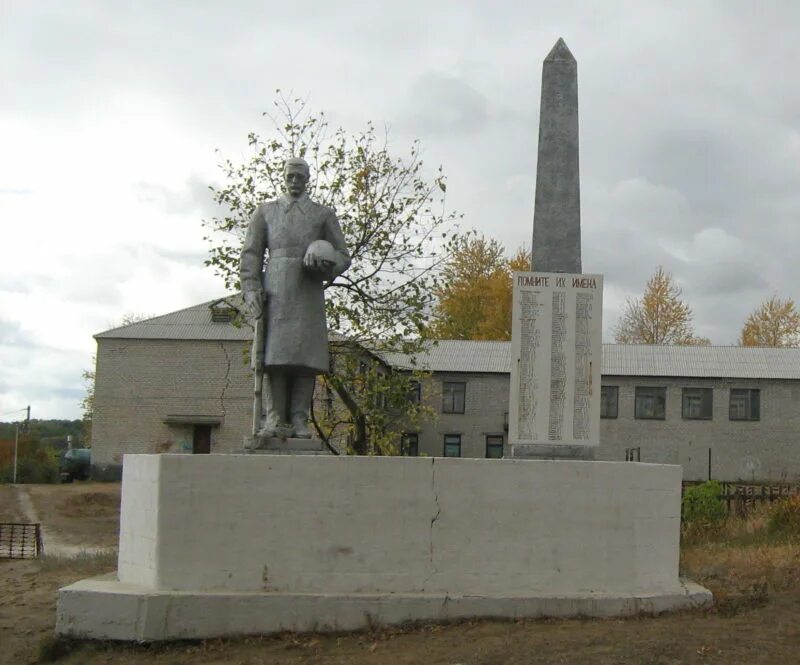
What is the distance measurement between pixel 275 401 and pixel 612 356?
2935cm

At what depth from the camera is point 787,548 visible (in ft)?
35.6

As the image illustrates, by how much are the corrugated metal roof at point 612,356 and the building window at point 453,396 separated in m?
0.67

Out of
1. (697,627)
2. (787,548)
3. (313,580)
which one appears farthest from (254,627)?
(787,548)

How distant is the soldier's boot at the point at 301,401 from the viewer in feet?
26.1

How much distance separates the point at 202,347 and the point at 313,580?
26.8 m

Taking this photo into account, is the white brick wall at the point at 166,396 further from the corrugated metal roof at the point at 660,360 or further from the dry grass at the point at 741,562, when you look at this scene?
the dry grass at the point at 741,562

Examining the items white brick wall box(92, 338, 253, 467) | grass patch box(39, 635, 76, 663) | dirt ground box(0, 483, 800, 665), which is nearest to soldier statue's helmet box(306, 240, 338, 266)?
dirt ground box(0, 483, 800, 665)

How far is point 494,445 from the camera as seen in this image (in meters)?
36.2

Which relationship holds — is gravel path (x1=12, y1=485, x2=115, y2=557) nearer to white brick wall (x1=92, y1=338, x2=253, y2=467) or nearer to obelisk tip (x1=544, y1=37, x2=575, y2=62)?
white brick wall (x1=92, y1=338, x2=253, y2=467)

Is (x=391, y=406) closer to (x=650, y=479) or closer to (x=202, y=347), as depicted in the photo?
(x=650, y=479)

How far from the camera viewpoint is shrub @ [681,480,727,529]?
15.4 metres

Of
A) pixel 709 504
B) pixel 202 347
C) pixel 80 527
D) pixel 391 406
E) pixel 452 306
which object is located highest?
pixel 452 306

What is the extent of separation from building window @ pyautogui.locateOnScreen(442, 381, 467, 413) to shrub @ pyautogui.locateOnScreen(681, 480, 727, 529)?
19.0m

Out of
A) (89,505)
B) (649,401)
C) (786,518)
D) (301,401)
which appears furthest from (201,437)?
(301,401)
